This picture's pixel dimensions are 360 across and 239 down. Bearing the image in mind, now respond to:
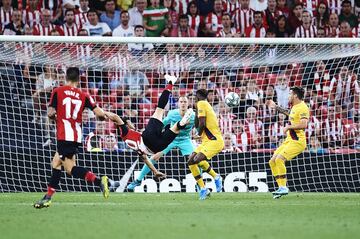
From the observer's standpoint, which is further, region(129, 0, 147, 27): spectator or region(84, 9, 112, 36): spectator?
region(129, 0, 147, 27): spectator

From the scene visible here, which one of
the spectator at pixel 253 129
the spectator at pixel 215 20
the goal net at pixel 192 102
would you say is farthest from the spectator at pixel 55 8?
the spectator at pixel 253 129

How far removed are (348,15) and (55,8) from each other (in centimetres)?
701

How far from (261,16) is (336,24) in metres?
1.81

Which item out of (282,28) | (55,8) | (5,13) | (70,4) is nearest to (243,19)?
(282,28)

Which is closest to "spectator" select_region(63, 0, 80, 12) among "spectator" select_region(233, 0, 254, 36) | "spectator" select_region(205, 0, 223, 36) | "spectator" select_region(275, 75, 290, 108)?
"spectator" select_region(205, 0, 223, 36)

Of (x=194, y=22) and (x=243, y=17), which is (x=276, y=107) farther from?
(x=243, y=17)

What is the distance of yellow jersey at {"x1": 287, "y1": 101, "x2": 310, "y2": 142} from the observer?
49.5 ft

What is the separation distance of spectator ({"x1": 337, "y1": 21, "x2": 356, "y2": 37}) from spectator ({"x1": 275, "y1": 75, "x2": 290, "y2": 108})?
10.5 feet

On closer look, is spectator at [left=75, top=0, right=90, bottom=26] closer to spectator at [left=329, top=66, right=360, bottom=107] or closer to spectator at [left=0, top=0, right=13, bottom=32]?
spectator at [left=0, top=0, right=13, bottom=32]

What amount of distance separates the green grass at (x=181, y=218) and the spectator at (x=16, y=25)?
5.86 meters

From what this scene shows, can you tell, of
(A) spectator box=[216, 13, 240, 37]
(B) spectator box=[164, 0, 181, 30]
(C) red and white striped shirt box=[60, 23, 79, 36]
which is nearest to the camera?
(C) red and white striped shirt box=[60, 23, 79, 36]

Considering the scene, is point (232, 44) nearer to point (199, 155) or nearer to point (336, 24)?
point (199, 155)

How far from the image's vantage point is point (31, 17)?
796 inches

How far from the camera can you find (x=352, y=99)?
→ 59.9 ft
